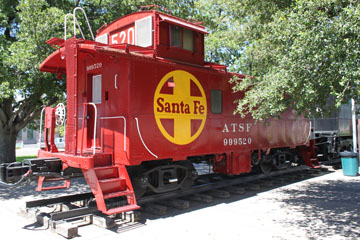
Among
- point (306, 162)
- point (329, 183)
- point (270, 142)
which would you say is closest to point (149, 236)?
point (270, 142)

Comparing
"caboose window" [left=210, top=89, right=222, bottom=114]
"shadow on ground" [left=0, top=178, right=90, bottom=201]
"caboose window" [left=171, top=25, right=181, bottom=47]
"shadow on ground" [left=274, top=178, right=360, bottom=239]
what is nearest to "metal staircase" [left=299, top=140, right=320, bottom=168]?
→ "shadow on ground" [left=274, top=178, right=360, bottom=239]

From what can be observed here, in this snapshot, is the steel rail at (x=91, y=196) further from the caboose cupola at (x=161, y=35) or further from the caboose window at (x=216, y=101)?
the caboose cupola at (x=161, y=35)

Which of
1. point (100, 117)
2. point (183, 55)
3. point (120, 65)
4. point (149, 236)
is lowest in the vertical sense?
point (149, 236)

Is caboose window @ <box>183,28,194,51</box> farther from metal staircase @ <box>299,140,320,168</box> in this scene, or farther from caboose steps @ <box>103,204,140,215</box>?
metal staircase @ <box>299,140,320,168</box>

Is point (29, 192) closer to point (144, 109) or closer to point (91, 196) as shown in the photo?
point (91, 196)

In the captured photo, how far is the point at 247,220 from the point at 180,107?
2.95 m

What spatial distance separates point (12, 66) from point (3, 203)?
467 cm

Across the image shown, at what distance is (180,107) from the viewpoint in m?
7.25

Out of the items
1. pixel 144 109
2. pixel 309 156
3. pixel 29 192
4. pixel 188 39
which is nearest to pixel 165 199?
pixel 144 109

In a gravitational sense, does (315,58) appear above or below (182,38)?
below

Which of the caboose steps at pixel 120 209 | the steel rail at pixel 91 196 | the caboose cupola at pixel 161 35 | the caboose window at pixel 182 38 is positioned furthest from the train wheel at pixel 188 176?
the caboose window at pixel 182 38

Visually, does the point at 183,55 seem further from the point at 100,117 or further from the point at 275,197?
the point at 275,197

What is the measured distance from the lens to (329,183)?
10344 mm

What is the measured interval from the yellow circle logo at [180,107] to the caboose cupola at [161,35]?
2.19ft
